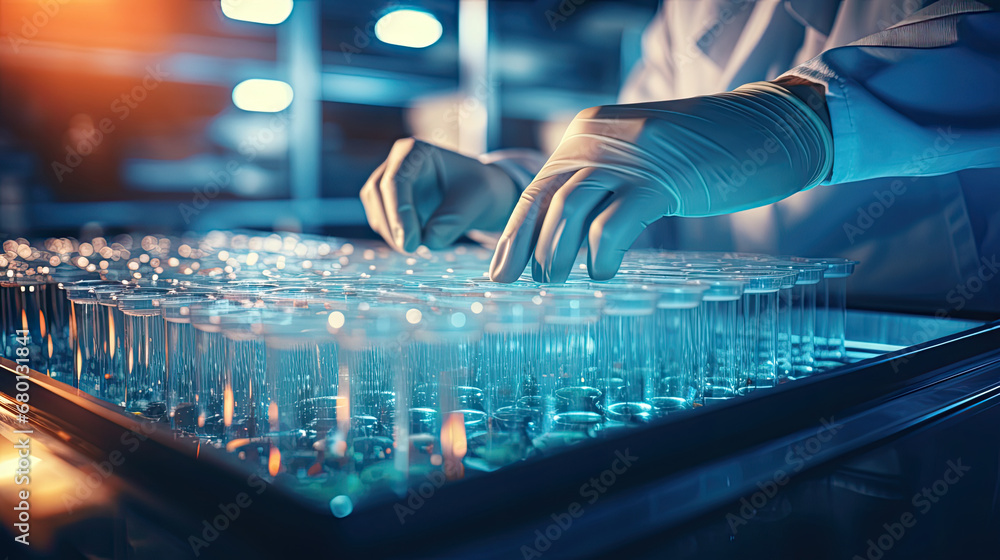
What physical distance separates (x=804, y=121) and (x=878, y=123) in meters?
0.14

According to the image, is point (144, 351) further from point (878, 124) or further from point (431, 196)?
point (431, 196)

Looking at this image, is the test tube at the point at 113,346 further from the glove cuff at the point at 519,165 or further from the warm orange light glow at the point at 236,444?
Answer: the glove cuff at the point at 519,165

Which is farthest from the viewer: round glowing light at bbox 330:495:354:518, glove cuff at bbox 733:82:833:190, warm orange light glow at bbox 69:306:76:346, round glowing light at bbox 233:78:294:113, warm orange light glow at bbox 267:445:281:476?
round glowing light at bbox 233:78:294:113

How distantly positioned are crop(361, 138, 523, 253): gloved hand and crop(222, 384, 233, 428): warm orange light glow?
0.96m

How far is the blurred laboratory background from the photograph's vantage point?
3.42 metres

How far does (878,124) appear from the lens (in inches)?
41.7

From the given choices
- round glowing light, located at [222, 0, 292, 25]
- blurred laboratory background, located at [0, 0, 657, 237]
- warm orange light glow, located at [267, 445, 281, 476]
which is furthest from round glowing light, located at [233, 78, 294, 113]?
warm orange light glow, located at [267, 445, 281, 476]

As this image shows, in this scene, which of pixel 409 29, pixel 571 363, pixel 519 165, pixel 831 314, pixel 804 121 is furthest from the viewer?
pixel 409 29

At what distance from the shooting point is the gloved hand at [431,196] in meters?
1.58

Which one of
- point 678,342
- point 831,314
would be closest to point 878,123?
point 831,314

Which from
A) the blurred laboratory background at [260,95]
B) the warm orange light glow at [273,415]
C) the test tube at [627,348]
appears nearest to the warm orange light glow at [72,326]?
the warm orange light glow at [273,415]

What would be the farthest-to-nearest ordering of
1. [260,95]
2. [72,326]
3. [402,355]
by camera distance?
[260,95]
[72,326]
[402,355]

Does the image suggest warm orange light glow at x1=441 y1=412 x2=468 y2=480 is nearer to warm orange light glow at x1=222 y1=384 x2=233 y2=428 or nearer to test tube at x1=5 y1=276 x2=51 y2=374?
warm orange light glow at x1=222 y1=384 x2=233 y2=428

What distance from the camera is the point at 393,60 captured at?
508 cm
